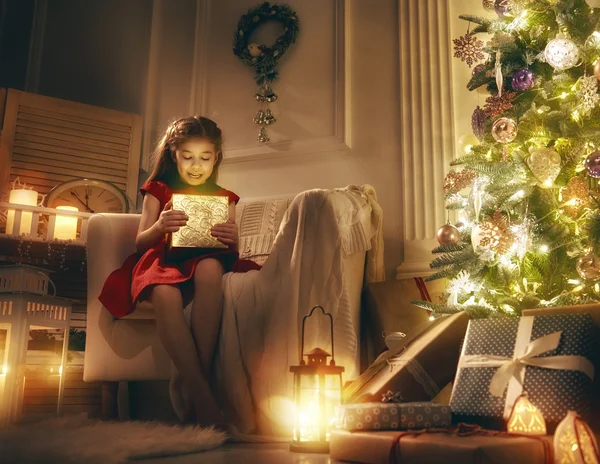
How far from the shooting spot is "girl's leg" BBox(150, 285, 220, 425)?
1.62m

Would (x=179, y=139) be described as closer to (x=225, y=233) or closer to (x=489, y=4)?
(x=225, y=233)

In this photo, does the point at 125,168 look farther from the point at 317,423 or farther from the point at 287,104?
the point at 317,423

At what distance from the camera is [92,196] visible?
308cm

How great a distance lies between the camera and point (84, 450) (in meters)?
1.15

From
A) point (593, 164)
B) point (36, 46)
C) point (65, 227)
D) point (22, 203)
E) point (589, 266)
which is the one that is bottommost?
point (589, 266)

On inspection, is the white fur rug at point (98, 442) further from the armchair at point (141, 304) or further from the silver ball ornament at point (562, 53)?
the silver ball ornament at point (562, 53)

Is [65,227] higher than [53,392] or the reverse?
higher

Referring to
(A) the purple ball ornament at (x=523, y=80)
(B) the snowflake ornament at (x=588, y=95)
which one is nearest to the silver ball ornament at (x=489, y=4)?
(A) the purple ball ornament at (x=523, y=80)

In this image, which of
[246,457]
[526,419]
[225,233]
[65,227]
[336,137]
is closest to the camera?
[526,419]

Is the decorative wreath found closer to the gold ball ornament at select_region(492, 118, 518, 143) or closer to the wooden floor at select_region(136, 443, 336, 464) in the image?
the gold ball ornament at select_region(492, 118, 518, 143)

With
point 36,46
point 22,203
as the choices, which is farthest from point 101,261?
point 36,46

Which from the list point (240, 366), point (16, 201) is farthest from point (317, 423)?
point (16, 201)

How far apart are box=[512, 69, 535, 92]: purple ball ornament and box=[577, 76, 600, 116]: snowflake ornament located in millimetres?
136

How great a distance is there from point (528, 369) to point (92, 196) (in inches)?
96.0
